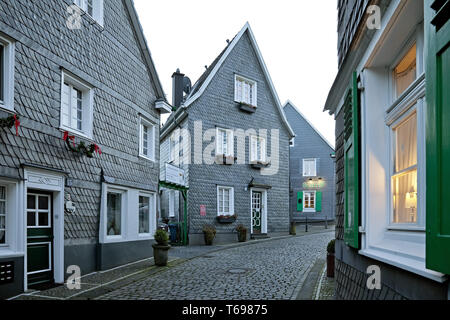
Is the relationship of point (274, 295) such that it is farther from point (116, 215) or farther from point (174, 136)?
point (174, 136)

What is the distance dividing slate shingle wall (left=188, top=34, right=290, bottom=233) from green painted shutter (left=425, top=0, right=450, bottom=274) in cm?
1623

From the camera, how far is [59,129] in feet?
28.6

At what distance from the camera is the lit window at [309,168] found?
105 ft

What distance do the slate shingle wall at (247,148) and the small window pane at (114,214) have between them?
6.66 m

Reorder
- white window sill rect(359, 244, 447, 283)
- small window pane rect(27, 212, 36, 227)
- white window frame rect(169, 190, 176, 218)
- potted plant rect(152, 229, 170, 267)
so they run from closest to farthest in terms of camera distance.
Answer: white window sill rect(359, 244, 447, 283)
small window pane rect(27, 212, 36, 227)
potted plant rect(152, 229, 170, 267)
white window frame rect(169, 190, 176, 218)

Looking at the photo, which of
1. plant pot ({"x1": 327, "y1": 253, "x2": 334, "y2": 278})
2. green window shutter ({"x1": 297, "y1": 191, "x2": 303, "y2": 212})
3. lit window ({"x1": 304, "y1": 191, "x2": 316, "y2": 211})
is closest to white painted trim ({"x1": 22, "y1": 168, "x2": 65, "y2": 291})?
plant pot ({"x1": 327, "y1": 253, "x2": 334, "y2": 278})

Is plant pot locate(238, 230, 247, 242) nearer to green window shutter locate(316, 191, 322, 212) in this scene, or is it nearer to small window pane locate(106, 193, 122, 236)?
small window pane locate(106, 193, 122, 236)

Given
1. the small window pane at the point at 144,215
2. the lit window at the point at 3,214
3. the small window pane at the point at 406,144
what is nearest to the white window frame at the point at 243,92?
the small window pane at the point at 144,215

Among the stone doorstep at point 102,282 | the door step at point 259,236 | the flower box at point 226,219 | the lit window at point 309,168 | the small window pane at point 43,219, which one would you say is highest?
the lit window at point 309,168

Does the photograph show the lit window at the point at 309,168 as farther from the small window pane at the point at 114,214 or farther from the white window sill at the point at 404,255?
the white window sill at the point at 404,255

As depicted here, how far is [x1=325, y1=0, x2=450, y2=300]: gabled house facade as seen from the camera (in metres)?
2.20

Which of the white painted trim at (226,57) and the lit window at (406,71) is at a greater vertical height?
the white painted trim at (226,57)

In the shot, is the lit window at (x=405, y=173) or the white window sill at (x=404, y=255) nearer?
the white window sill at (x=404, y=255)
